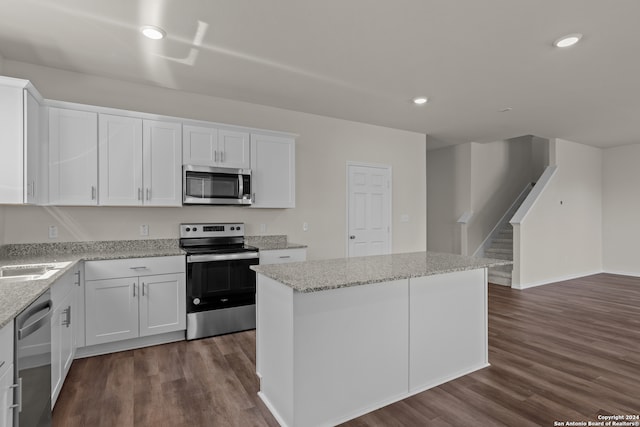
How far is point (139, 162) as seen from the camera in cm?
346

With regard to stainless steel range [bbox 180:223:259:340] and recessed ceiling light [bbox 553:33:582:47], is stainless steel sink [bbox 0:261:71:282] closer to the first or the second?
stainless steel range [bbox 180:223:259:340]

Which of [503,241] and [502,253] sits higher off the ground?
[503,241]

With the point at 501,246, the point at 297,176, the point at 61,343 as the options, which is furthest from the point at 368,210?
the point at 61,343

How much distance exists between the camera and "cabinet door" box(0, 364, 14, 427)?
1.34 meters

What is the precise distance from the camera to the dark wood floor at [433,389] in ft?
7.24

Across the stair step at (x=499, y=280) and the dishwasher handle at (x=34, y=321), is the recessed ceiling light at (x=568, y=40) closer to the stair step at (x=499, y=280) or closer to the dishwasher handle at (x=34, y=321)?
the dishwasher handle at (x=34, y=321)

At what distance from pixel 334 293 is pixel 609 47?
10.0ft

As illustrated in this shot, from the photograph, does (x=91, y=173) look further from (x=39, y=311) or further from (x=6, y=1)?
(x=39, y=311)

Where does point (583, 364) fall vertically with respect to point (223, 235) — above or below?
below

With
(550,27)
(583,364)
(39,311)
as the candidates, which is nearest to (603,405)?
(583,364)

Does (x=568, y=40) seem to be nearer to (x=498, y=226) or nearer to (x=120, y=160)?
(x=120, y=160)

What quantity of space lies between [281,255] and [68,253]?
2078 millimetres

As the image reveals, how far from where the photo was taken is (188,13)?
2.43 meters

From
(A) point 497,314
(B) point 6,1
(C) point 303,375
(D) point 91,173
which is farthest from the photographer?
(A) point 497,314
